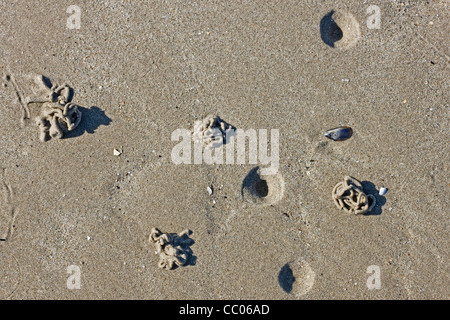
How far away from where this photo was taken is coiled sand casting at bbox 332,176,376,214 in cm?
327

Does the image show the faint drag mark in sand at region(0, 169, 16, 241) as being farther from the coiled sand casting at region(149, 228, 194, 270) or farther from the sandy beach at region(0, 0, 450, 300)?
the coiled sand casting at region(149, 228, 194, 270)

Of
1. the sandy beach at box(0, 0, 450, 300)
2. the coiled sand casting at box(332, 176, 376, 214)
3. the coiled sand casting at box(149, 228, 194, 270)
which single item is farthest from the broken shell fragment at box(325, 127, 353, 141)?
the coiled sand casting at box(149, 228, 194, 270)

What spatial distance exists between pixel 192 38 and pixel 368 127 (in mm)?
2176

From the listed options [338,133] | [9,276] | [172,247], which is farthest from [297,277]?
[9,276]

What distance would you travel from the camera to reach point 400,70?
345 cm

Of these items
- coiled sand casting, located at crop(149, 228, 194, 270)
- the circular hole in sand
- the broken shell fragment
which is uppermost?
the circular hole in sand

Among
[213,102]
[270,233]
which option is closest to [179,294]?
[270,233]

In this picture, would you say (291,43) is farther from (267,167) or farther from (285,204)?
(285,204)

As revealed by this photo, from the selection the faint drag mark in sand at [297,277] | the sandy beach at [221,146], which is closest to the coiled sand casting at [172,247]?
the sandy beach at [221,146]

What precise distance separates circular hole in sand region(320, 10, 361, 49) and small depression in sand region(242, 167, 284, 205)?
5.34ft

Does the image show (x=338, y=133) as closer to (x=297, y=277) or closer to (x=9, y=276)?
(x=297, y=277)

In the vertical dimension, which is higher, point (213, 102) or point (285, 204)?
point (213, 102)

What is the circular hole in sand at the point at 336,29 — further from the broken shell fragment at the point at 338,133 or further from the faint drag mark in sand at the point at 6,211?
the faint drag mark in sand at the point at 6,211

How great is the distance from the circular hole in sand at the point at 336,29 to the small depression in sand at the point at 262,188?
5.34 ft
